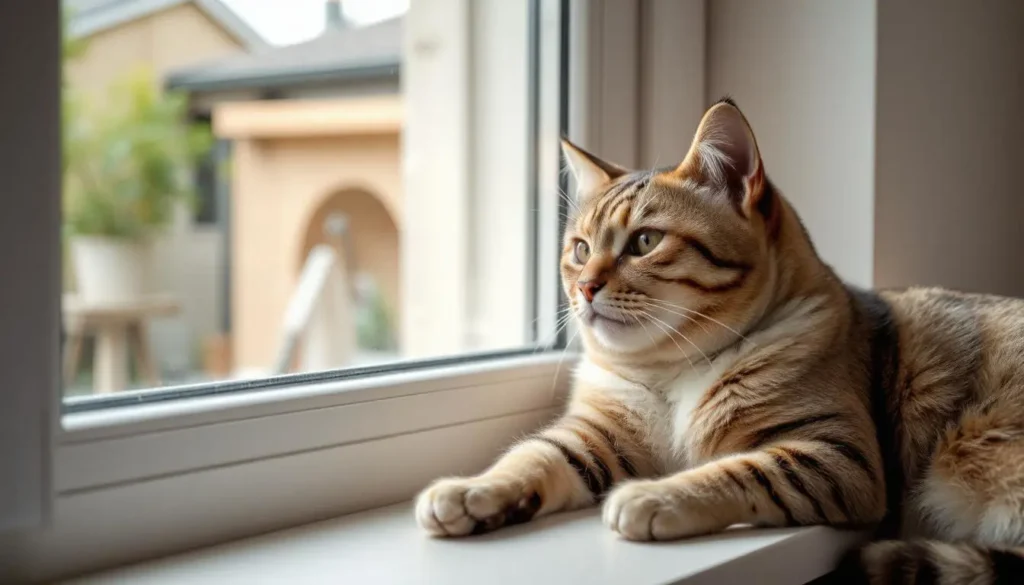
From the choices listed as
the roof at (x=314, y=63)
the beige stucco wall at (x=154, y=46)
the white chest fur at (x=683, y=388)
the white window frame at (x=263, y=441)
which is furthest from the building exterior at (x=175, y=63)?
the white chest fur at (x=683, y=388)

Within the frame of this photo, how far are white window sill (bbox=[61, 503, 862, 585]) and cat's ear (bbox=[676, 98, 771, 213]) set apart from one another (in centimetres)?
40

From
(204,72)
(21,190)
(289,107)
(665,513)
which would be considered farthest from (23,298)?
(289,107)

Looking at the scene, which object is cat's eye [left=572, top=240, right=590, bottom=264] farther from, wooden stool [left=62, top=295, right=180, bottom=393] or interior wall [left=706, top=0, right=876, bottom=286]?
wooden stool [left=62, top=295, right=180, bottom=393]

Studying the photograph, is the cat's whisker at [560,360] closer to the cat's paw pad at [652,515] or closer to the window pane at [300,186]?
the window pane at [300,186]

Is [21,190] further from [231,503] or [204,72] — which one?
[204,72]

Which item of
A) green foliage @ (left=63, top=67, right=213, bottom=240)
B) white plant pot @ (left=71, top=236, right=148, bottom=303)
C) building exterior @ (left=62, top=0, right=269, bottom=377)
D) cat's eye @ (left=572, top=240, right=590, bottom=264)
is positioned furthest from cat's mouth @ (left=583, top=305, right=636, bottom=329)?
white plant pot @ (left=71, top=236, right=148, bottom=303)

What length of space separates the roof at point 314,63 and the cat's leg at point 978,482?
1200 millimetres

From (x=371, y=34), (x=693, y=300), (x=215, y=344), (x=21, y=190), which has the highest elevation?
(x=371, y=34)

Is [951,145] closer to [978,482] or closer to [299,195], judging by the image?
[978,482]

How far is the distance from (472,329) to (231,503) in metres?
0.75

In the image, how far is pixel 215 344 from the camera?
331 centimetres

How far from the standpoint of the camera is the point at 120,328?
264 cm

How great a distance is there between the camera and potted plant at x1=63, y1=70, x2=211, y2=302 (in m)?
2.55

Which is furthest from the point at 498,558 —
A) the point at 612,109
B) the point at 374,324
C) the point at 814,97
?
the point at 374,324
